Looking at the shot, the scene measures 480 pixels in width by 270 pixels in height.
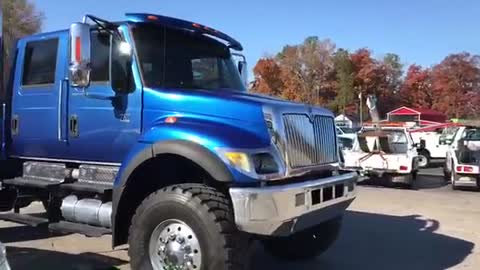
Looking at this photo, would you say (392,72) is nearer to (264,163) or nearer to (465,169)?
(465,169)

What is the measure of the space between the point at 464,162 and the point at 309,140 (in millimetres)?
12278

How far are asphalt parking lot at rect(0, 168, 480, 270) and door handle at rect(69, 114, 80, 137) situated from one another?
150cm

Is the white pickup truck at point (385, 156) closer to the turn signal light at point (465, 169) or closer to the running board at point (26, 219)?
the turn signal light at point (465, 169)

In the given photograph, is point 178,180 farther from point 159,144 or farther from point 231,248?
point 231,248

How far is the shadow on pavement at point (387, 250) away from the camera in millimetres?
7332

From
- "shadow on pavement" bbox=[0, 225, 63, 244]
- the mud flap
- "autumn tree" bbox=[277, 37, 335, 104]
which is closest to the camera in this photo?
the mud flap

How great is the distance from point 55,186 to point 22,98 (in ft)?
4.13

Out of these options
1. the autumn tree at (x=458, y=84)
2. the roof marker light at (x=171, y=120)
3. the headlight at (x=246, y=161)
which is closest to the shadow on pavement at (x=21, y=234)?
the roof marker light at (x=171, y=120)

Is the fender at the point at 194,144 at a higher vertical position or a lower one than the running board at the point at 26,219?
higher

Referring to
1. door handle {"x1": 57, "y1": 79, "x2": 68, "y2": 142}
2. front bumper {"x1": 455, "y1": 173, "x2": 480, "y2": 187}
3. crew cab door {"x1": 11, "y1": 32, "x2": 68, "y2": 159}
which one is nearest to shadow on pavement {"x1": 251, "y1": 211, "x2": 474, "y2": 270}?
door handle {"x1": 57, "y1": 79, "x2": 68, "y2": 142}

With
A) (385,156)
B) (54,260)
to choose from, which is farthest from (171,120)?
(385,156)

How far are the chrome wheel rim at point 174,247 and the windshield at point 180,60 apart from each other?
1.55 meters

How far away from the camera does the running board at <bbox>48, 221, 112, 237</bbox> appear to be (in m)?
6.38

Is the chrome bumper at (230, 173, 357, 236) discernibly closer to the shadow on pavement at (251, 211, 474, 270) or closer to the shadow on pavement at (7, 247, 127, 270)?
the shadow on pavement at (251, 211, 474, 270)
